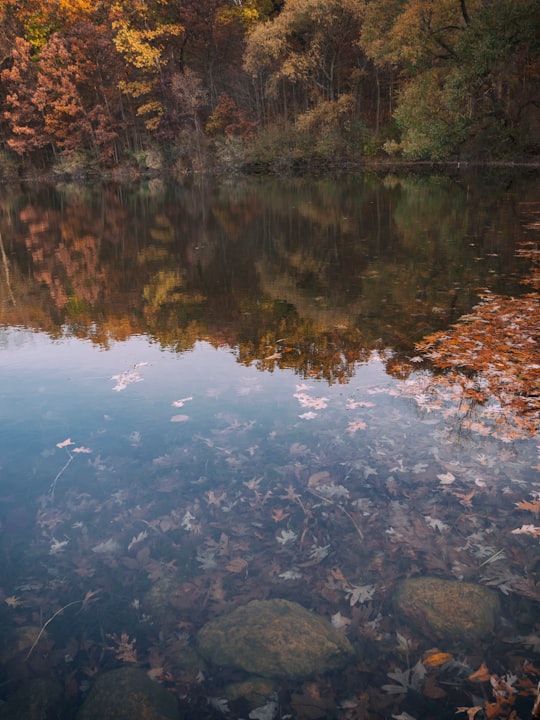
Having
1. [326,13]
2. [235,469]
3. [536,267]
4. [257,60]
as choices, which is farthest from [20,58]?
[235,469]

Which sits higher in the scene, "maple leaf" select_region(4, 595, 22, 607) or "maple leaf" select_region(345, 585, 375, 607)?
"maple leaf" select_region(4, 595, 22, 607)

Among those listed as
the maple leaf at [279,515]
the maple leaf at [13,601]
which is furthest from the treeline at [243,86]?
the maple leaf at [13,601]

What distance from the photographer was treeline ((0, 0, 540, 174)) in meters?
34.0

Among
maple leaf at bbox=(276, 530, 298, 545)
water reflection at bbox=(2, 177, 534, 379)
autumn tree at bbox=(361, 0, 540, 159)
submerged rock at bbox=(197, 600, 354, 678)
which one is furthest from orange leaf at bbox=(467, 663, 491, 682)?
autumn tree at bbox=(361, 0, 540, 159)

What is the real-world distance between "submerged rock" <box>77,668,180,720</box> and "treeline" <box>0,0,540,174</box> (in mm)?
35260

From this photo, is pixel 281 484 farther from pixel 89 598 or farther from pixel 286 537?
pixel 89 598

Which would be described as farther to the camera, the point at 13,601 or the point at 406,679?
the point at 13,601

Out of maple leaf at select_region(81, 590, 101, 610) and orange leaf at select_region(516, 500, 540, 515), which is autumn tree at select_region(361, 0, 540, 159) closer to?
orange leaf at select_region(516, 500, 540, 515)

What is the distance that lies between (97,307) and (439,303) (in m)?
7.68

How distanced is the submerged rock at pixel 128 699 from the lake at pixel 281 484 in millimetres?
86

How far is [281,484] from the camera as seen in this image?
17.0 ft

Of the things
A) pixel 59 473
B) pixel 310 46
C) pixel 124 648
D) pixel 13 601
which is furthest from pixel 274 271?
pixel 310 46

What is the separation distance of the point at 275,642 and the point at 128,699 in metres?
1.03

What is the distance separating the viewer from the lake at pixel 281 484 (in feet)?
11.4
